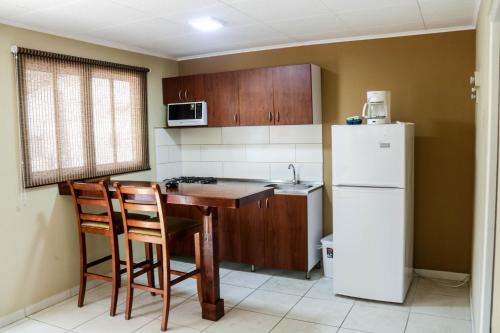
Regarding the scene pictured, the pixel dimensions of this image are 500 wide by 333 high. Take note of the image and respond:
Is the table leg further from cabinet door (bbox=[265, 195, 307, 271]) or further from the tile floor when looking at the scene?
cabinet door (bbox=[265, 195, 307, 271])

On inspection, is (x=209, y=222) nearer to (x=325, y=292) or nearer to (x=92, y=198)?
(x=92, y=198)

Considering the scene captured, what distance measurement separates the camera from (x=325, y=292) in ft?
12.4

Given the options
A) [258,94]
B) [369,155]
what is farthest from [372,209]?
[258,94]

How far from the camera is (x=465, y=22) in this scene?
11.7 feet

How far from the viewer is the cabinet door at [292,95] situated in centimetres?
405

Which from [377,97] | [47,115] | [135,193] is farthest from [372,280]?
[47,115]

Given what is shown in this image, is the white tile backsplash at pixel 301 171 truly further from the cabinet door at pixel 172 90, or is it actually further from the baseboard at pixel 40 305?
the baseboard at pixel 40 305

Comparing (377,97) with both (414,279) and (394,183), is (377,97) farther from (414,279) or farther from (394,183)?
(414,279)

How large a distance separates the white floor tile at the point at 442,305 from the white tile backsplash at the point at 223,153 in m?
2.26

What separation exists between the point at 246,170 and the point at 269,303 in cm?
164

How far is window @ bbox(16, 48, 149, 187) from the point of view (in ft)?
11.2

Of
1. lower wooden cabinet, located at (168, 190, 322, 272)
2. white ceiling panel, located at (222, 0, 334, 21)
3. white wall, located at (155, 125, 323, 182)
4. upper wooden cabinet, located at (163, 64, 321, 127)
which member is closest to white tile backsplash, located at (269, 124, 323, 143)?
white wall, located at (155, 125, 323, 182)

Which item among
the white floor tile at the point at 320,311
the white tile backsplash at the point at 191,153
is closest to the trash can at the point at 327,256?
the white floor tile at the point at 320,311

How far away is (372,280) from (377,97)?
1.49 metres
